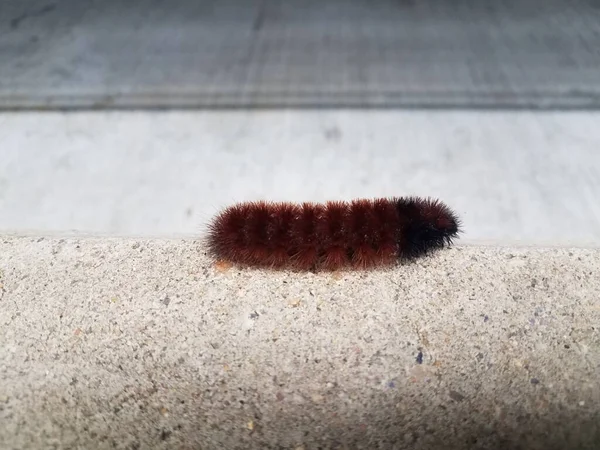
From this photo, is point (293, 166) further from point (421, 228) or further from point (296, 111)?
point (421, 228)

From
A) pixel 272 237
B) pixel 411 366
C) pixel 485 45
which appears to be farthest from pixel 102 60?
pixel 411 366

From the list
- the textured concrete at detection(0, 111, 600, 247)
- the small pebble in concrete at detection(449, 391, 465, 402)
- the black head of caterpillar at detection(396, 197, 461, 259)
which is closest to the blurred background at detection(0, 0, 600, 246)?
the textured concrete at detection(0, 111, 600, 247)

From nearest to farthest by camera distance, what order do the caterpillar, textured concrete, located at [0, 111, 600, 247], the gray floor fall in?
the caterpillar → textured concrete, located at [0, 111, 600, 247] → the gray floor

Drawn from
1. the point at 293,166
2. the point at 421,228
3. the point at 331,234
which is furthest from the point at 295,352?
the point at 293,166

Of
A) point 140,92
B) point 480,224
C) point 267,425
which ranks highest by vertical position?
point 140,92

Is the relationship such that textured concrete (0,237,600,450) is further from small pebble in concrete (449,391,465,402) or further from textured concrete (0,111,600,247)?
textured concrete (0,111,600,247)

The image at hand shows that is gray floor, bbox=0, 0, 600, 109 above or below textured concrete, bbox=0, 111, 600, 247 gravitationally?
above

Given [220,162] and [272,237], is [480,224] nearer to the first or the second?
[272,237]

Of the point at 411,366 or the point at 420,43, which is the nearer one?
the point at 411,366
